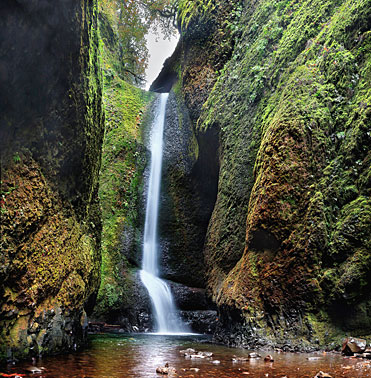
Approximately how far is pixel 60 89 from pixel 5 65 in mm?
1195

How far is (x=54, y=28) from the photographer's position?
4859 mm

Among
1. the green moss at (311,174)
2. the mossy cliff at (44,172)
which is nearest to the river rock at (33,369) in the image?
the mossy cliff at (44,172)

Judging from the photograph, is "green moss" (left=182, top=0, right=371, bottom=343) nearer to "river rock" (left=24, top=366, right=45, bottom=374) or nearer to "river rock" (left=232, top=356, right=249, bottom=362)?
"river rock" (left=232, top=356, right=249, bottom=362)

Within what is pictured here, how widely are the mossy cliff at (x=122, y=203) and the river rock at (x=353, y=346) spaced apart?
22.0 feet

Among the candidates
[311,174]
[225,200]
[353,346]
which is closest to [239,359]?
[353,346]

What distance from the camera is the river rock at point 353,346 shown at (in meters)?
4.94

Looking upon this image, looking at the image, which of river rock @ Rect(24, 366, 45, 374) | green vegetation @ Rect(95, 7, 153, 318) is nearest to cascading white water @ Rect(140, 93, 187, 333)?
green vegetation @ Rect(95, 7, 153, 318)

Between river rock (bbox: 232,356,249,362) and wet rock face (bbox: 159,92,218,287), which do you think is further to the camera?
wet rock face (bbox: 159,92,218,287)

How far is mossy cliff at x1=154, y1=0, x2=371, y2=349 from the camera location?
5.68m

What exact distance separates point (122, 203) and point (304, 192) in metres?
8.43

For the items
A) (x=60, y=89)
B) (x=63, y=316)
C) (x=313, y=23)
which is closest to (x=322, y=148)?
(x=313, y=23)

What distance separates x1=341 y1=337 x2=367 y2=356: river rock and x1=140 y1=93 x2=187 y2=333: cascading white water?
6.39 metres

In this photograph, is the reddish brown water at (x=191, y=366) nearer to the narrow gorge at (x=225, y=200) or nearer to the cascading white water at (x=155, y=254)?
the narrow gorge at (x=225, y=200)

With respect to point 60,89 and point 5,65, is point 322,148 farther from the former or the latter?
point 5,65
